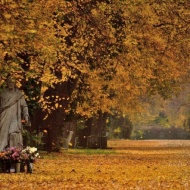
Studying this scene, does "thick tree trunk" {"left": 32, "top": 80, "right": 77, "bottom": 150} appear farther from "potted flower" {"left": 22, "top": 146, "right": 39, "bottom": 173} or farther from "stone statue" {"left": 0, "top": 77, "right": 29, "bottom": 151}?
"potted flower" {"left": 22, "top": 146, "right": 39, "bottom": 173}

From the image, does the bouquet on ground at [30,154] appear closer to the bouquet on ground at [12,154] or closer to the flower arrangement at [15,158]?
the flower arrangement at [15,158]

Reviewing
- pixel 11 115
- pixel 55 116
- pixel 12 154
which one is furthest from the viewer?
pixel 55 116

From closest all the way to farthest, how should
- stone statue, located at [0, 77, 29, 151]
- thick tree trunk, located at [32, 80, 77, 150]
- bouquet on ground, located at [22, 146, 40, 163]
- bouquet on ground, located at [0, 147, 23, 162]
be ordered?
bouquet on ground, located at [0, 147, 23, 162], bouquet on ground, located at [22, 146, 40, 163], stone statue, located at [0, 77, 29, 151], thick tree trunk, located at [32, 80, 77, 150]

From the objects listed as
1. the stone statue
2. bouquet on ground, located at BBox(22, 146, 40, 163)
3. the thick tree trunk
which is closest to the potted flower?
bouquet on ground, located at BBox(22, 146, 40, 163)

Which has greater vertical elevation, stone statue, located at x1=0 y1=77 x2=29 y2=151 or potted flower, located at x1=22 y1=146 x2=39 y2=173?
stone statue, located at x1=0 y1=77 x2=29 y2=151

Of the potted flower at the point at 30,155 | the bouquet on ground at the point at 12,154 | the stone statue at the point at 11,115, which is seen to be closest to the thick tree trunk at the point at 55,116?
the stone statue at the point at 11,115

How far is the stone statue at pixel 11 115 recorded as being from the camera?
→ 830 inches

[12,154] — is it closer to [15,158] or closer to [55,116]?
[15,158]

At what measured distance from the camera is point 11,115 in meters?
21.3

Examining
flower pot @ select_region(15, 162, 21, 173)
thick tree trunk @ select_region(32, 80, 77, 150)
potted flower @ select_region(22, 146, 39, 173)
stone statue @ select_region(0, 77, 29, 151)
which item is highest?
thick tree trunk @ select_region(32, 80, 77, 150)

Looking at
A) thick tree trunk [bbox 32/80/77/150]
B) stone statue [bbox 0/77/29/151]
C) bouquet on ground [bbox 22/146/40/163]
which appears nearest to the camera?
bouquet on ground [bbox 22/146/40/163]

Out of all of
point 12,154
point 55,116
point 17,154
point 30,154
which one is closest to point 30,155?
point 30,154

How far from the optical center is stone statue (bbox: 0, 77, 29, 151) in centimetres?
2109

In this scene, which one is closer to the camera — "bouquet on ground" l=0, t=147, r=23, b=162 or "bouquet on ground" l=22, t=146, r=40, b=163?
"bouquet on ground" l=0, t=147, r=23, b=162
